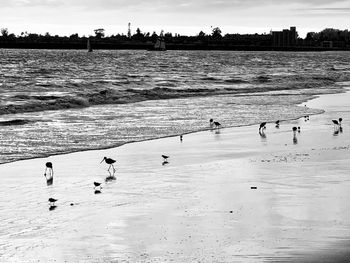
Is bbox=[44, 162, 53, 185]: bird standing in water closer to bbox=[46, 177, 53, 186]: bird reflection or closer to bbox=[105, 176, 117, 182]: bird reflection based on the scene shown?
bbox=[46, 177, 53, 186]: bird reflection

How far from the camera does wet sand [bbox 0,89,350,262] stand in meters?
8.01

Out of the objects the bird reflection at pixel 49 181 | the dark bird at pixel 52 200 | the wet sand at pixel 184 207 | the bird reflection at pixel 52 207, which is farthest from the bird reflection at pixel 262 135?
the bird reflection at pixel 52 207

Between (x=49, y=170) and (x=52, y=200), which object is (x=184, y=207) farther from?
(x=49, y=170)

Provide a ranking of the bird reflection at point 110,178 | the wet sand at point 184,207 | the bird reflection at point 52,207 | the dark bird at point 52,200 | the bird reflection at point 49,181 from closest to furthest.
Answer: the wet sand at point 184,207 → the bird reflection at point 52,207 → the dark bird at point 52,200 → the bird reflection at point 49,181 → the bird reflection at point 110,178

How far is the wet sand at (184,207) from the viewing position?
801 centimetres

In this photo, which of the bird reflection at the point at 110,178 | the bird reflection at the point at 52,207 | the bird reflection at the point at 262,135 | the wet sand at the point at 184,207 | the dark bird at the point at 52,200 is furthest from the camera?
the bird reflection at the point at 262,135

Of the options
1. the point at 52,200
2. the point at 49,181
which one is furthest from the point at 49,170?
the point at 52,200

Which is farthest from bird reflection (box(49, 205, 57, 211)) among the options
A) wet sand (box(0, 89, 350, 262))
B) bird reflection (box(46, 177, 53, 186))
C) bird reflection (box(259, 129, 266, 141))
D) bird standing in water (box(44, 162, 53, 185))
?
bird reflection (box(259, 129, 266, 141))

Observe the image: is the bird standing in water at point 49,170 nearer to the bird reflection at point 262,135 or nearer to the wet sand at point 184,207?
the wet sand at point 184,207

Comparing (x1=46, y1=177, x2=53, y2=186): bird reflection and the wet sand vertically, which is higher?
the wet sand

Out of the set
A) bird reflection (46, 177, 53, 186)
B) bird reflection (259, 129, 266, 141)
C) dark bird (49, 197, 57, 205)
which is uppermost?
dark bird (49, 197, 57, 205)

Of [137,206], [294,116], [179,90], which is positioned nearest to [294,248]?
[137,206]

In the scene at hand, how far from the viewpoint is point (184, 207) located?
999cm

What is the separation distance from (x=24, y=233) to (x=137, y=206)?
179 centimetres
